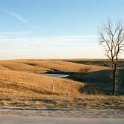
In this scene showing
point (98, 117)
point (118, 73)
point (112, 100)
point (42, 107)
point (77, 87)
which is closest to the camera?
point (98, 117)

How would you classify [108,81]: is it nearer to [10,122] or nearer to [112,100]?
[112,100]

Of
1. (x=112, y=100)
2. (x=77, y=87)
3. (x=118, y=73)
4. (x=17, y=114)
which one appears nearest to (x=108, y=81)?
(x=118, y=73)

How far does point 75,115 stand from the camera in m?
9.63

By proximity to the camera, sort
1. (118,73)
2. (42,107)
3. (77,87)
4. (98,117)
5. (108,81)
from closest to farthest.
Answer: (98,117) < (42,107) < (77,87) < (108,81) < (118,73)

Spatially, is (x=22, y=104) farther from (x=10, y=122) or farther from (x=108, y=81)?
(x=108, y=81)

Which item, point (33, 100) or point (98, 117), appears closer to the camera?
point (98, 117)

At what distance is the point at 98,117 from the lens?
9.24 m

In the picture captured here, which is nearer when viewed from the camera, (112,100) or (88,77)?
(112,100)

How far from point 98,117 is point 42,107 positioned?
2553 mm

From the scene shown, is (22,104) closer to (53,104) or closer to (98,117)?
(53,104)

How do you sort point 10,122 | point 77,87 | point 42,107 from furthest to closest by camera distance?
point 77,87
point 42,107
point 10,122

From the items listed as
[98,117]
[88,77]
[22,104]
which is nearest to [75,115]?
[98,117]

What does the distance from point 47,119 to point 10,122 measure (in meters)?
1.03

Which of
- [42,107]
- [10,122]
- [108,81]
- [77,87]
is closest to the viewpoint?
[10,122]
